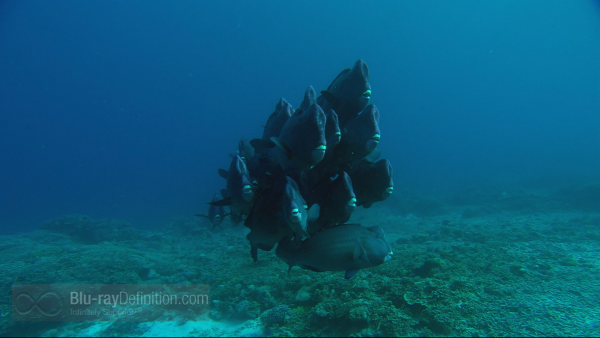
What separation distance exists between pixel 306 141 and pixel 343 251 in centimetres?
140

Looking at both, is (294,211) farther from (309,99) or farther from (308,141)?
(309,99)

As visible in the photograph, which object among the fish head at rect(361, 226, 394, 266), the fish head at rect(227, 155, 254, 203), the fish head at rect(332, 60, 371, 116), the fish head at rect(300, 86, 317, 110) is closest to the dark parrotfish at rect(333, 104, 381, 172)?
the fish head at rect(332, 60, 371, 116)

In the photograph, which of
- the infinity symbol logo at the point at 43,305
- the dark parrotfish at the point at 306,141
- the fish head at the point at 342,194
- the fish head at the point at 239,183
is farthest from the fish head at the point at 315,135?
the infinity symbol logo at the point at 43,305

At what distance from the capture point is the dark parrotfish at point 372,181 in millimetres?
3488

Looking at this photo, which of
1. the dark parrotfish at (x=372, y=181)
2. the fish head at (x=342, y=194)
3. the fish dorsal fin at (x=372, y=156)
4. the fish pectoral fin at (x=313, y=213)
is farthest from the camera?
the fish dorsal fin at (x=372, y=156)

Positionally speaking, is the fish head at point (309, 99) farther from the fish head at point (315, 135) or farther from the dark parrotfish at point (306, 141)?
the fish head at point (315, 135)

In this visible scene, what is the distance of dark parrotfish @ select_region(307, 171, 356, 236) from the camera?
10.2 ft

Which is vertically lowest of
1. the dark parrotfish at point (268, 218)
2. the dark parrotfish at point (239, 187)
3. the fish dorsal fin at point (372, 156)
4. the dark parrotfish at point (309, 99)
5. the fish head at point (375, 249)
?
the fish head at point (375, 249)

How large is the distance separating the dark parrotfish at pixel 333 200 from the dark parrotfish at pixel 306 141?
0.51 m

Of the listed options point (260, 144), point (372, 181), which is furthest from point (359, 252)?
point (260, 144)

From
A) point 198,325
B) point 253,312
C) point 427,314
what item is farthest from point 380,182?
point 198,325

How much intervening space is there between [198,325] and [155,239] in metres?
11.9

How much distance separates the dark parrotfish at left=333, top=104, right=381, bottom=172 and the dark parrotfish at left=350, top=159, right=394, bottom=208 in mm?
285

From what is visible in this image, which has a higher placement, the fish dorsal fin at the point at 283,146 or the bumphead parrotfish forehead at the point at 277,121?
the bumphead parrotfish forehead at the point at 277,121
